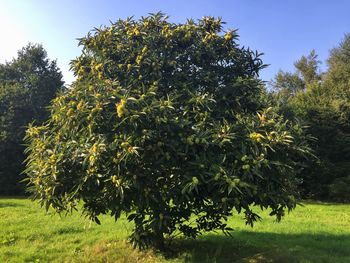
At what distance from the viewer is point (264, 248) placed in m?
8.53

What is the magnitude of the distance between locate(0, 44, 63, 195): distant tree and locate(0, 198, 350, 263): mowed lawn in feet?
47.3

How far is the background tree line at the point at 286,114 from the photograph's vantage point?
74.1 feet

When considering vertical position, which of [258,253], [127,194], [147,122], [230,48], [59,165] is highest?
[230,48]

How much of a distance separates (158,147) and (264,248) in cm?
384

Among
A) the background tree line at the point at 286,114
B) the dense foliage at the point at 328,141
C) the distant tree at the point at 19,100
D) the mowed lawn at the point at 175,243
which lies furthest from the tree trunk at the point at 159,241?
the distant tree at the point at 19,100

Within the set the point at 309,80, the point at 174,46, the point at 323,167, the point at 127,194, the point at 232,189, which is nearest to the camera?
the point at 232,189

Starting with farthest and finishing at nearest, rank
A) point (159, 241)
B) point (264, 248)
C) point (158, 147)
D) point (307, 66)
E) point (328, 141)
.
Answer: point (307, 66), point (328, 141), point (264, 248), point (159, 241), point (158, 147)

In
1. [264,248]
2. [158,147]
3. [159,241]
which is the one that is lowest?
[264,248]

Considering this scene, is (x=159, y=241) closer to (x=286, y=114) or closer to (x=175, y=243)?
(x=175, y=243)

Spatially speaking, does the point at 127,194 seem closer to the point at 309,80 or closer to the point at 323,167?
the point at 323,167

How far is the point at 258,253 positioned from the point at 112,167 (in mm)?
3734

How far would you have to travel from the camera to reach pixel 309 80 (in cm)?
4644

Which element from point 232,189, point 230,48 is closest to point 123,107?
point 232,189

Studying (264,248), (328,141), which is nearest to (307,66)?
(328,141)
